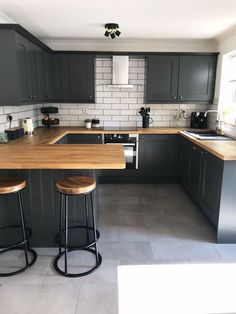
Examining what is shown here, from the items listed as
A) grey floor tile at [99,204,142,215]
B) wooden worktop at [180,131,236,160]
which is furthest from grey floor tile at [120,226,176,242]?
wooden worktop at [180,131,236,160]

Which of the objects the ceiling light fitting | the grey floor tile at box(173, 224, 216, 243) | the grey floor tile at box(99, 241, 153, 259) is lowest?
the grey floor tile at box(173, 224, 216, 243)

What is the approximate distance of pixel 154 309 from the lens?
1.76 m

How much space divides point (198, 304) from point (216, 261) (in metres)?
0.60

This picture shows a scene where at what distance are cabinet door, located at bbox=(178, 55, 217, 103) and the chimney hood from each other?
0.90 meters

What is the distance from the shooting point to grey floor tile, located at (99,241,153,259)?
7.73ft

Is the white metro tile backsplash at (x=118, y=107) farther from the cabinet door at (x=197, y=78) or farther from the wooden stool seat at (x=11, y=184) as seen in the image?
the wooden stool seat at (x=11, y=184)

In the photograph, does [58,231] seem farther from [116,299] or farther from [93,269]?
[116,299]

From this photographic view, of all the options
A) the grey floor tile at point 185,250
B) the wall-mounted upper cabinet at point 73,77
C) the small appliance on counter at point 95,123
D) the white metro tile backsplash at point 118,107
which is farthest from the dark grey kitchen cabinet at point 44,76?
the grey floor tile at point 185,250

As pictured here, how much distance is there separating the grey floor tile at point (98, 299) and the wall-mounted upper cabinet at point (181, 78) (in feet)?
10.3

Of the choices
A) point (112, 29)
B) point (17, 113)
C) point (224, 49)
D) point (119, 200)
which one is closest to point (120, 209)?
point (119, 200)

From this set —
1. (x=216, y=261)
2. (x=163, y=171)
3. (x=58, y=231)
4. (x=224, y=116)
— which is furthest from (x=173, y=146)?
(x=58, y=231)

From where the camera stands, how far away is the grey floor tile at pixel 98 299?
69.1 inches

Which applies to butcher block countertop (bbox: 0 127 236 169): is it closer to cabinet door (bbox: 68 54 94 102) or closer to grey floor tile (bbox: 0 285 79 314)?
grey floor tile (bbox: 0 285 79 314)

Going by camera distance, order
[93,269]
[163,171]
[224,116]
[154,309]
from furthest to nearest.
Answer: [163,171]
[224,116]
[93,269]
[154,309]
